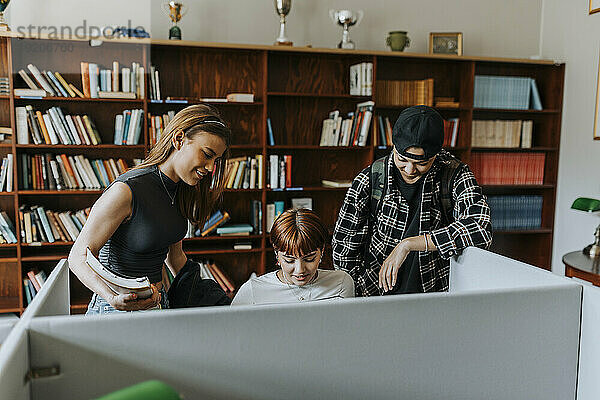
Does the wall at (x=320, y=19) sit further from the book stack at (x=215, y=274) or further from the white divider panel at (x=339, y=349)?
the white divider panel at (x=339, y=349)

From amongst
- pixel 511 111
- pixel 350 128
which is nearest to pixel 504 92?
pixel 511 111

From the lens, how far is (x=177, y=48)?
3.90m

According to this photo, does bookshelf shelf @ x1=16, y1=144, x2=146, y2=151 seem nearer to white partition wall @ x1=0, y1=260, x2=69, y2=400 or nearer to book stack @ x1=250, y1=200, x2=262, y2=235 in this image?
book stack @ x1=250, y1=200, x2=262, y2=235

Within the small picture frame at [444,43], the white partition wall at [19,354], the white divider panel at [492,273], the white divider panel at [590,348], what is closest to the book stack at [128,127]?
the small picture frame at [444,43]

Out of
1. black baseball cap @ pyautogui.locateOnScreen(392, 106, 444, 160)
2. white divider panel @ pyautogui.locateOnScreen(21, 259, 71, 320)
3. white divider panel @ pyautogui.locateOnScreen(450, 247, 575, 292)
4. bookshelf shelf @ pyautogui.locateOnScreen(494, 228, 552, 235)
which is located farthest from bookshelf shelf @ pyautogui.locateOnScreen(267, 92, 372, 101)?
white divider panel @ pyautogui.locateOnScreen(21, 259, 71, 320)

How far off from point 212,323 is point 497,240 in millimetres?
4038

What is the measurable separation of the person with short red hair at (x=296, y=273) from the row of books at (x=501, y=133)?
9.96ft

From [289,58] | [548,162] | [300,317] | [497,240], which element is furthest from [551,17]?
[300,317]

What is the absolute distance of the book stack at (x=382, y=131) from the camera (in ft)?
13.6

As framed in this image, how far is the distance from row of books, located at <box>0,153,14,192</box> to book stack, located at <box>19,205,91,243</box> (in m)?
0.15

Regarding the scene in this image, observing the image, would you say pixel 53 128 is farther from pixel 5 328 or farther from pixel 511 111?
pixel 511 111

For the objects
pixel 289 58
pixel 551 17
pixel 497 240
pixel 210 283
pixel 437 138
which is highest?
pixel 551 17

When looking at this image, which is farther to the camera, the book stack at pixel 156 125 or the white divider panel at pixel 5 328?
the book stack at pixel 156 125

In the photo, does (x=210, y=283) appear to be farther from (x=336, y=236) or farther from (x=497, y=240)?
(x=497, y=240)
